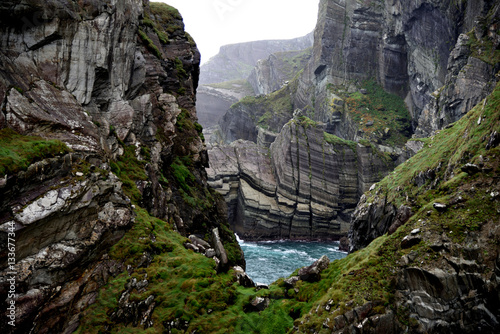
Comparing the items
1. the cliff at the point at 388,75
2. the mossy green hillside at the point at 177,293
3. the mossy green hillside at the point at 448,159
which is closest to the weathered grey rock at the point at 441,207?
the mossy green hillside at the point at 448,159

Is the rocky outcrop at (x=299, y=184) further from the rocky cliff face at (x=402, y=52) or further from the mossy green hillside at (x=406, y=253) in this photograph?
the mossy green hillside at (x=406, y=253)

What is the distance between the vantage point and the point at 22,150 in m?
12.0

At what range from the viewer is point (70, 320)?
11023 mm

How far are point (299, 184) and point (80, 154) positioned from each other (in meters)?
55.6

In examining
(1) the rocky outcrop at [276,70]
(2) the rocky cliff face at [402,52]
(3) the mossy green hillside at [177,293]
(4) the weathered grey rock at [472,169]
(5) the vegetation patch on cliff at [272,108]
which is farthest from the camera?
(1) the rocky outcrop at [276,70]

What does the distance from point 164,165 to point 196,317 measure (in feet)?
50.7

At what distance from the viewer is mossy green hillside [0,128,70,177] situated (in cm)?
1105

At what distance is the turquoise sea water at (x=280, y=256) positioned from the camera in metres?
43.4

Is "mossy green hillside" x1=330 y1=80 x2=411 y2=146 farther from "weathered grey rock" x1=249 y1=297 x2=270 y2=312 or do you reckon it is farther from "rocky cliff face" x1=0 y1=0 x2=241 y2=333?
"weathered grey rock" x1=249 y1=297 x2=270 y2=312

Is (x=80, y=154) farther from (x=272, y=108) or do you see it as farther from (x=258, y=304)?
(x=272, y=108)

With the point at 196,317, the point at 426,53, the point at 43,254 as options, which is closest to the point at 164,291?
the point at 196,317

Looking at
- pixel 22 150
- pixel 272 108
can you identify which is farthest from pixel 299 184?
pixel 22 150

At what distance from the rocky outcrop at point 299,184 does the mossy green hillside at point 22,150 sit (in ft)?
177

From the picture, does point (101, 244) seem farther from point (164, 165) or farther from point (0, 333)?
point (164, 165)
